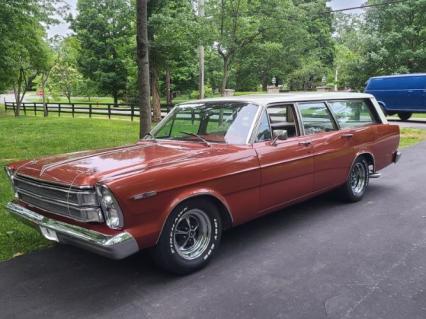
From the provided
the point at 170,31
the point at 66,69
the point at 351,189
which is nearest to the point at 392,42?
the point at 170,31

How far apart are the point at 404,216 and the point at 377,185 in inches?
72.7

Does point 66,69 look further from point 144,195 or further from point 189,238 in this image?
point 144,195

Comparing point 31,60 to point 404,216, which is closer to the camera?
point 404,216

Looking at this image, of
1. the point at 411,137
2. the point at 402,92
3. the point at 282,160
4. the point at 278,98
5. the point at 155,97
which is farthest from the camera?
the point at 155,97

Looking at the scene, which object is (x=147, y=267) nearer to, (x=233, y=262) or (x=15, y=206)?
(x=233, y=262)

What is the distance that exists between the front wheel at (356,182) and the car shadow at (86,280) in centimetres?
153

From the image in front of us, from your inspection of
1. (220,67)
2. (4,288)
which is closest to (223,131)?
(4,288)

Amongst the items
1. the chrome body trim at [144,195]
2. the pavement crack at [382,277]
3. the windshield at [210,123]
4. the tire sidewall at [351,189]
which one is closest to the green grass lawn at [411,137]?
the tire sidewall at [351,189]

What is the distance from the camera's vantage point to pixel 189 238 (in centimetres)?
411

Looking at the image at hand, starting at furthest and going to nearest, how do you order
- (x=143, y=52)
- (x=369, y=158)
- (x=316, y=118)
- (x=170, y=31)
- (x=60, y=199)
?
(x=170, y=31)
(x=143, y=52)
(x=369, y=158)
(x=316, y=118)
(x=60, y=199)

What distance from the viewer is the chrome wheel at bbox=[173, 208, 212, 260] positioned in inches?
158

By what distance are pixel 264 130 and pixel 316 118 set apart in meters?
1.20

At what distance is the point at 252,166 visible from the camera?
4477mm

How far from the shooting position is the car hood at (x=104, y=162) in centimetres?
363
